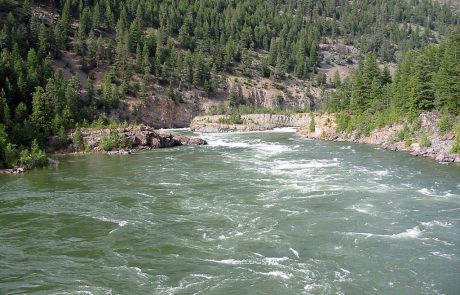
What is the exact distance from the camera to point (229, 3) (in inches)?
7751

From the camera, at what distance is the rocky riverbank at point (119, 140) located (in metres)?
67.6

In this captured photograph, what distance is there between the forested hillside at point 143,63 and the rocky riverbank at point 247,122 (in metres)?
11.7

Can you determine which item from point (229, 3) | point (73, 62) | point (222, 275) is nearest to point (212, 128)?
point (73, 62)

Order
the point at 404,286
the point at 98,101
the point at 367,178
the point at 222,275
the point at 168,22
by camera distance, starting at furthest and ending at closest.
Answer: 1. the point at 168,22
2. the point at 98,101
3. the point at 367,178
4. the point at 222,275
5. the point at 404,286

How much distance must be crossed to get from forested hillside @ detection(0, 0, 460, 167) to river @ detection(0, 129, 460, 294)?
20577 millimetres

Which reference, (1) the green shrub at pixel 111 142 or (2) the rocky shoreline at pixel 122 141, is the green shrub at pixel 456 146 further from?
(1) the green shrub at pixel 111 142

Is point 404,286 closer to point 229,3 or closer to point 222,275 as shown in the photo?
point 222,275

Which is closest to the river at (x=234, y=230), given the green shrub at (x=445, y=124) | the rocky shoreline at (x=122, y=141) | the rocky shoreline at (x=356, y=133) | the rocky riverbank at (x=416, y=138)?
the rocky riverbank at (x=416, y=138)

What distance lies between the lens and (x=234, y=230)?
1109 inches

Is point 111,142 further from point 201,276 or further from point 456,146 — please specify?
point 201,276

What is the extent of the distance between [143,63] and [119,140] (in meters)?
56.4

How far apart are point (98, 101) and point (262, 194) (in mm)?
68586

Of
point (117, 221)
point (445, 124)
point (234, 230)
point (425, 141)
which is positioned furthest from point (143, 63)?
point (234, 230)

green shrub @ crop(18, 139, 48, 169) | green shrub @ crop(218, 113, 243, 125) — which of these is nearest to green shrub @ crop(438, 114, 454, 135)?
green shrub @ crop(18, 139, 48, 169)
